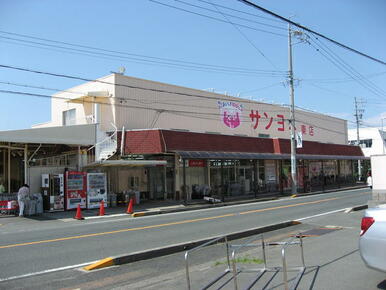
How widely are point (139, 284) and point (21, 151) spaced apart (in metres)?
19.7

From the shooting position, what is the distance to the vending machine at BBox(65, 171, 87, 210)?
21094mm

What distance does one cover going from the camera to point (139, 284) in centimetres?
675

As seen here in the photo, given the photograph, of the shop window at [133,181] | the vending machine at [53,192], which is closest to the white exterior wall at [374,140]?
the shop window at [133,181]

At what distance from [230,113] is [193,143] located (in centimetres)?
838

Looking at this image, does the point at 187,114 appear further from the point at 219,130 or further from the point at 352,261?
the point at 352,261

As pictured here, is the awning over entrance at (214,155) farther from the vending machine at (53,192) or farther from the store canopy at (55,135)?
the vending machine at (53,192)

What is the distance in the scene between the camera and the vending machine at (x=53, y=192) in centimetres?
2066

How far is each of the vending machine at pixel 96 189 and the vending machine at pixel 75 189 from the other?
253 millimetres

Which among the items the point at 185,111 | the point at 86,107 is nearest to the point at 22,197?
the point at 86,107

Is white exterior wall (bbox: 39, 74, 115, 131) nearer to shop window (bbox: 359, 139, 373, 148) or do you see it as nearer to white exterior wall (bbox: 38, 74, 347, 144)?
white exterior wall (bbox: 38, 74, 347, 144)

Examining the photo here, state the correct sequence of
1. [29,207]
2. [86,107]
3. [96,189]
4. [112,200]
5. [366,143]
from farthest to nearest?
1. [366,143]
2. [86,107]
3. [112,200]
4. [96,189]
5. [29,207]

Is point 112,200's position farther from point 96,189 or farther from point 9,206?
point 9,206

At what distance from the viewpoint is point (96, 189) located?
22.3m

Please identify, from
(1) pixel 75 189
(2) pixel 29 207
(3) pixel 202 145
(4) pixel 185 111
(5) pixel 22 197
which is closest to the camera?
(5) pixel 22 197
